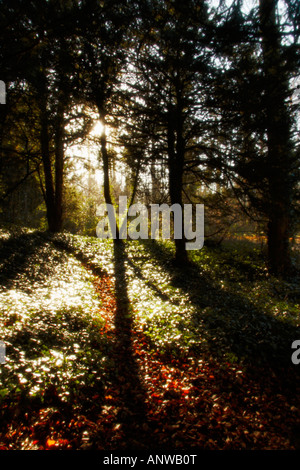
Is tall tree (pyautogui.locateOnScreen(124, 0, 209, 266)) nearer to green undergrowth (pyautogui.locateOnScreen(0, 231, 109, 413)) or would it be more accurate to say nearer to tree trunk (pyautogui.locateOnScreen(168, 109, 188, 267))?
tree trunk (pyautogui.locateOnScreen(168, 109, 188, 267))

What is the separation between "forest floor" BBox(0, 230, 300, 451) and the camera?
11.4ft

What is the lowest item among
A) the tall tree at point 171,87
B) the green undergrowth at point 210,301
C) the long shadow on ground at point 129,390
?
the long shadow on ground at point 129,390

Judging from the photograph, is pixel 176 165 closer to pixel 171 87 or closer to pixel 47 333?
pixel 171 87

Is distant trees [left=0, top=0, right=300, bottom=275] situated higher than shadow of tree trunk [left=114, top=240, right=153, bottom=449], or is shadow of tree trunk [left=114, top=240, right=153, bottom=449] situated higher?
distant trees [left=0, top=0, right=300, bottom=275]

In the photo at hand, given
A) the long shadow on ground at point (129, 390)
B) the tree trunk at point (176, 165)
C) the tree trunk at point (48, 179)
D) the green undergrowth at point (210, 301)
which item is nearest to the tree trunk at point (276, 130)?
the green undergrowth at point (210, 301)

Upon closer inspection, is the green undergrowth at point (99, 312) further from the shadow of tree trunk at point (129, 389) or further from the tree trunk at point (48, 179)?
the tree trunk at point (48, 179)

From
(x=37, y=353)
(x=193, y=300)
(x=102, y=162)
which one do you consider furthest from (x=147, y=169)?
(x=37, y=353)

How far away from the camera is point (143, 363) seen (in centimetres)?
519

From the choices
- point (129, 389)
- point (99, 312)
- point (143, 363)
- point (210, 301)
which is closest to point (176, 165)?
point (210, 301)

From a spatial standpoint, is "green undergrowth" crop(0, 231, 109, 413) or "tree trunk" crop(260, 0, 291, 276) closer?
"green undergrowth" crop(0, 231, 109, 413)

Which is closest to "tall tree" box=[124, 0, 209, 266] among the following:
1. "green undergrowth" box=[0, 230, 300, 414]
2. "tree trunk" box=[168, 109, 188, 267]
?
"tree trunk" box=[168, 109, 188, 267]

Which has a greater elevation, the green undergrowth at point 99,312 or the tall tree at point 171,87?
the tall tree at point 171,87

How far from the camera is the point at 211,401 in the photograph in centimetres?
409

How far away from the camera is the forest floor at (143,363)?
346 cm
